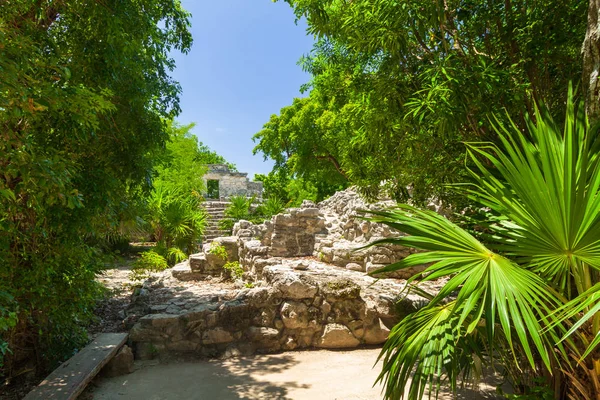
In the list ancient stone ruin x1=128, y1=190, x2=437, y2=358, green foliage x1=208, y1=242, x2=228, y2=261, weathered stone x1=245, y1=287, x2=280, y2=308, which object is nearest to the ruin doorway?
green foliage x1=208, y1=242, x2=228, y2=261

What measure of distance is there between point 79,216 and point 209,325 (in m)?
2.26

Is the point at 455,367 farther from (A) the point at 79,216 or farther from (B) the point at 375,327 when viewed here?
(A) the point at 79,216

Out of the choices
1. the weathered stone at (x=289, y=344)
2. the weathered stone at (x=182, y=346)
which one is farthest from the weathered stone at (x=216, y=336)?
the weathered stone at (x=289, y=344)

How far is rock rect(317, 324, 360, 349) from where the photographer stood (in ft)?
16.0

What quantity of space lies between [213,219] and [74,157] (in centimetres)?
1310

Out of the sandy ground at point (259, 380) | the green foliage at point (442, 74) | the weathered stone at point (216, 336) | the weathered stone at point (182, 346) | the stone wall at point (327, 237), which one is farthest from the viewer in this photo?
the stone wall at point (327, 237)

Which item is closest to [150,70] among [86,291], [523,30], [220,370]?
[86,291]

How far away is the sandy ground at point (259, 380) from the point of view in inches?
140

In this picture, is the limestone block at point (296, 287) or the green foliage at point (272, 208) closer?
the limestone block at point (296, 287)

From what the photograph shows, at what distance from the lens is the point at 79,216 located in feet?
11.2

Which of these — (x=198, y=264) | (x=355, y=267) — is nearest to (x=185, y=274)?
(x=198, y=264)

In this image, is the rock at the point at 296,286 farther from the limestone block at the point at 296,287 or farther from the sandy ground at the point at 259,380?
A: the sandy ground at the point at 259,380

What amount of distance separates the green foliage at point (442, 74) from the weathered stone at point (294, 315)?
1.87 meters

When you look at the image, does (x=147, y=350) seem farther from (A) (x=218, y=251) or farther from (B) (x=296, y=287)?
(A) (x=218, y=251)
